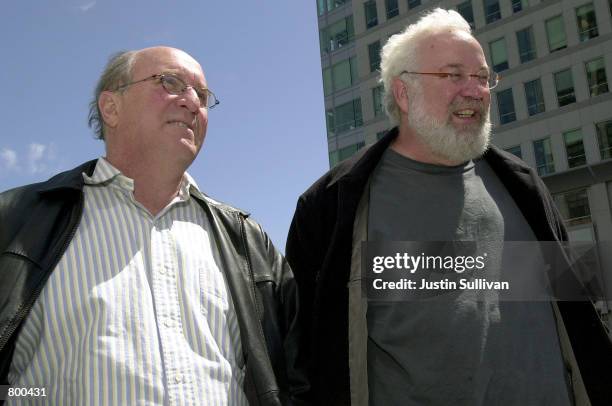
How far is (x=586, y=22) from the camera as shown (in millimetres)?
31125

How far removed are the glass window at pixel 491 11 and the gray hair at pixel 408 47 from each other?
106ft

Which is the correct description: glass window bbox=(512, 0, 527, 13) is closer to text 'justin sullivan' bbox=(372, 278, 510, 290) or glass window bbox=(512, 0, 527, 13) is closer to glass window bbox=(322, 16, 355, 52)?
glass window bbox=(322, 16, 355, 52)

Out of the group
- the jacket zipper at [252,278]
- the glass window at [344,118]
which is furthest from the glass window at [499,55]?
the jacket zipper at [252,278]

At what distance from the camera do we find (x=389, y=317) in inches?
130

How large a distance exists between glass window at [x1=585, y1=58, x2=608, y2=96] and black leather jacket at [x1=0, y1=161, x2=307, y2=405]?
2996cm

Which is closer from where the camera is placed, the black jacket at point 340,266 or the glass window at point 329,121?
the black jacket at point 340,266

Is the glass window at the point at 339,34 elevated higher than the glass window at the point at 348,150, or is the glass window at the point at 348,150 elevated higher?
the glass window at the point at 339,34

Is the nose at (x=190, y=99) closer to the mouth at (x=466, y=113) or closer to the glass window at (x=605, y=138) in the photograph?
the mouth at (x=466, y=113)

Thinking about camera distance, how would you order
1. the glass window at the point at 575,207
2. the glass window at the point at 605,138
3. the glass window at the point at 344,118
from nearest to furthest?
the glass window at the point at 605,138, the glass window at the point at 575,207, the glass window at the point at 344,118

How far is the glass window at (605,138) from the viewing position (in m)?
29.4

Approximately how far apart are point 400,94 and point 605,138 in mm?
28394

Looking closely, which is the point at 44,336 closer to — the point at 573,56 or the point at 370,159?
the point at 370,159

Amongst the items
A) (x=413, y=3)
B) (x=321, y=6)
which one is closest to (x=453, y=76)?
(x=413, y=3)

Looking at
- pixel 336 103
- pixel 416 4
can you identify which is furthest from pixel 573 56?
pixel 336 103
